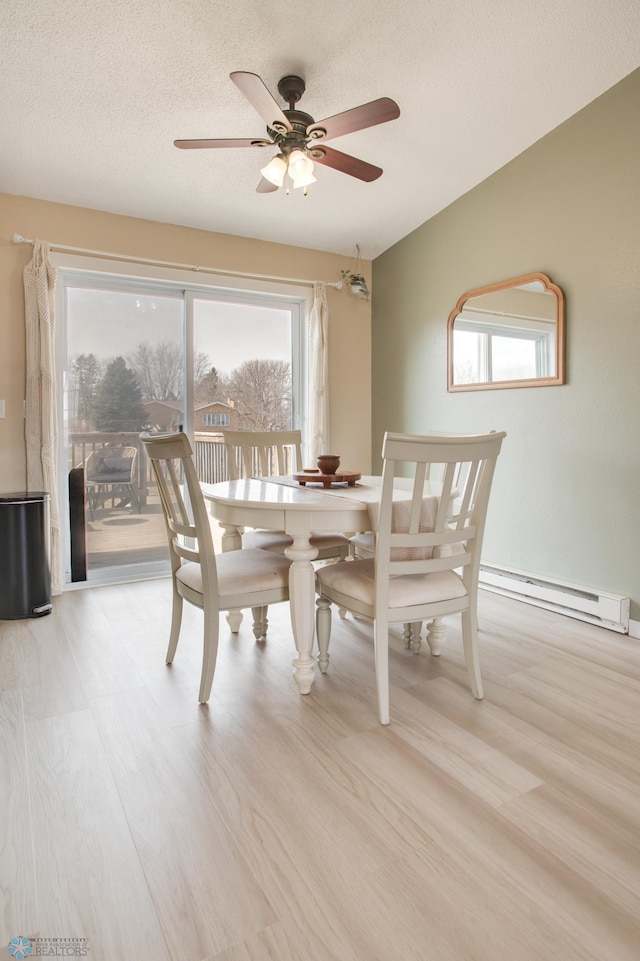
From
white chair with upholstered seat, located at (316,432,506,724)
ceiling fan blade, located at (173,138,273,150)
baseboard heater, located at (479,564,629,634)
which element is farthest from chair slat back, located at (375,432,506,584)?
ceiling fan blade, located at (173,138,273,150)

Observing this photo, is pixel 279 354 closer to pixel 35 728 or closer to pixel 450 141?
pixel 450 141

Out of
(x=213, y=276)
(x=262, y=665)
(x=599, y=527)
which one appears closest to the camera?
(x=262, y=665)

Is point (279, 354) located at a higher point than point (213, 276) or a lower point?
lower

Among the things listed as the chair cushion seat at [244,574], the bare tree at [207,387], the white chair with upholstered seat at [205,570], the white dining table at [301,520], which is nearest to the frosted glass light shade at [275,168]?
the white chair with upholstered seat at [205,570]

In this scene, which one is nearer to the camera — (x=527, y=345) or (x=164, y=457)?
(x=164, y=457)

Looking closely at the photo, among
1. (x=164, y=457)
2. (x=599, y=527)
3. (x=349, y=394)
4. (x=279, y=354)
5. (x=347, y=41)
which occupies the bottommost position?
(x=599, y=527)

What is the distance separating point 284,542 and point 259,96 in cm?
184

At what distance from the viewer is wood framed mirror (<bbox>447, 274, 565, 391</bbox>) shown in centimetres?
305

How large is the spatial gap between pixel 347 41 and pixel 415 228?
6.10 ft

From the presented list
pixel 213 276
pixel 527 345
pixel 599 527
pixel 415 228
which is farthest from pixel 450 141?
pixel 599 527

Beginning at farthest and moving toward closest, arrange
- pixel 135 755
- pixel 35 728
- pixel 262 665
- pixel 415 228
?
pixel 415 228 < pixel 262 665 < pixel 35 728 < pixel 135 755

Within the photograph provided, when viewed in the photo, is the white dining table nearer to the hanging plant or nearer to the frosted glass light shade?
the frosted glass light shade

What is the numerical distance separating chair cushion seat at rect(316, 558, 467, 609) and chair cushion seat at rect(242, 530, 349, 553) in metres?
0.41

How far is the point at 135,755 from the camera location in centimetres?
165
